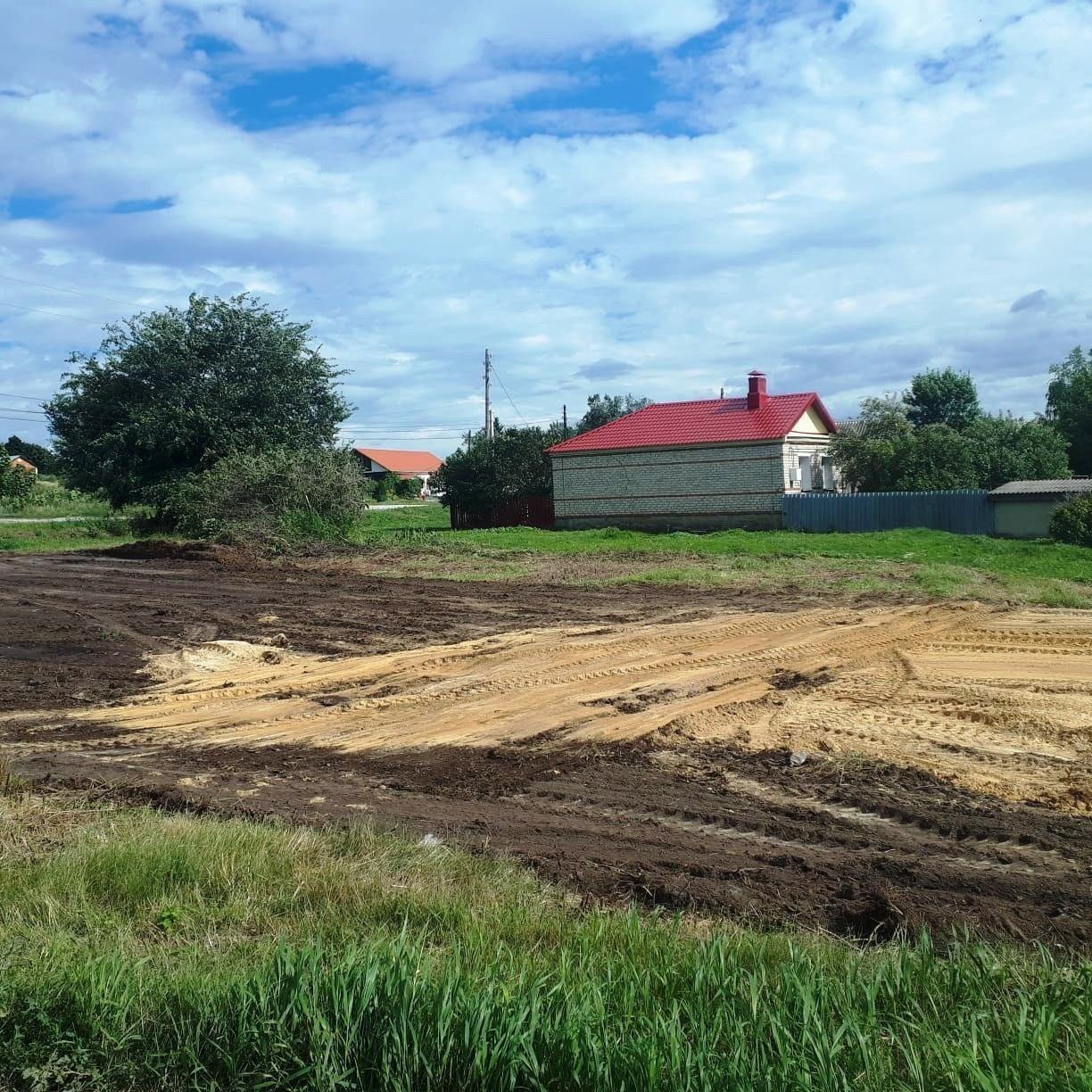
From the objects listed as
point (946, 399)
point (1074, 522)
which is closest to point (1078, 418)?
point (946, 399)

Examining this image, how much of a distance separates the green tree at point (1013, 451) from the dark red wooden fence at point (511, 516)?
16708mm

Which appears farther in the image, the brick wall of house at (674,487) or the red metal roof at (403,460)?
the red metal roof at (403,460)

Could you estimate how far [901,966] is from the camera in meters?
4.43

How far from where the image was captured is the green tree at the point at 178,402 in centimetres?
3766

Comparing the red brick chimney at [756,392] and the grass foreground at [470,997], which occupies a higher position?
the red brick chimney at [756,392]

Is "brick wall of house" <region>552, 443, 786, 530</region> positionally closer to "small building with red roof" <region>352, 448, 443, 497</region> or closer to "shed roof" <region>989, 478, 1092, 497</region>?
"shed roof" <region>989, 478, 1092, 497</region>

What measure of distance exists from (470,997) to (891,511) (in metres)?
33.1

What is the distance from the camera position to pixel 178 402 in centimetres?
3762

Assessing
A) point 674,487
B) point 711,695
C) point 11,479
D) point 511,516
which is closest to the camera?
point 711,695

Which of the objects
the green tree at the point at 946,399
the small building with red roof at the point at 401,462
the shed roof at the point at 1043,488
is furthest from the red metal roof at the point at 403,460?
the shed roof at the point at 1043,488

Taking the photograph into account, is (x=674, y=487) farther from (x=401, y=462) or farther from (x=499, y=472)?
(x=401, y=462)

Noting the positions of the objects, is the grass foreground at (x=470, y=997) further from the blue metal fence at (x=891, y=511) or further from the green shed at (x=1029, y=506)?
the blue metal fence at (x=891, y=511)

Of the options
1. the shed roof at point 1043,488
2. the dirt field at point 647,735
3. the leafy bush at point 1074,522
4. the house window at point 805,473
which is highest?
the house window at point 805,473

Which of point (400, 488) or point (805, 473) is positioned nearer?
point (805, 473)
